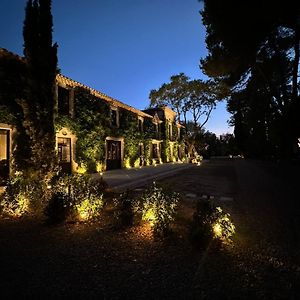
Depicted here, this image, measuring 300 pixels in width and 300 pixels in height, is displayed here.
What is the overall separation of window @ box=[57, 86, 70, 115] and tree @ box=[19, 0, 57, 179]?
5.08m

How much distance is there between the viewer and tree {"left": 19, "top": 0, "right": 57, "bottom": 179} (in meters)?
11.9

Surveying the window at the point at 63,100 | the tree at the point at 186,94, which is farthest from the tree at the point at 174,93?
the window at the point at 63,100

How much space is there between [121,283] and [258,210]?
5448 mm

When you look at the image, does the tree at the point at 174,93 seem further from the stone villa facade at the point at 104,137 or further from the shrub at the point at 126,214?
the shrub at the point at 126,214

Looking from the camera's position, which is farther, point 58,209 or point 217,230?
point 58,209

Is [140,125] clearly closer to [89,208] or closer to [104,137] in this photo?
[104,137]

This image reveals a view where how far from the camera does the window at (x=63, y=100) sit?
17.2m

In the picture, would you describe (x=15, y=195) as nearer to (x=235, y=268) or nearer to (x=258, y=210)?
(x=235, y=268)

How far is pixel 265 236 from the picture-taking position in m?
5.53

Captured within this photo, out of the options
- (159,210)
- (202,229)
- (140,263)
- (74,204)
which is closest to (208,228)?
(202,229)

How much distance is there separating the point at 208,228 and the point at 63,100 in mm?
14847

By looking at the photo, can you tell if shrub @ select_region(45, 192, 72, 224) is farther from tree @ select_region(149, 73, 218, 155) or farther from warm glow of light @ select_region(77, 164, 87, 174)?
tree @ select_region(149, 73, 218, 155)

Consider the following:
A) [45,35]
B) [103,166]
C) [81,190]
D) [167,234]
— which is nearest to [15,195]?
[81,190]

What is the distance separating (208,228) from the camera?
4.87 meters
